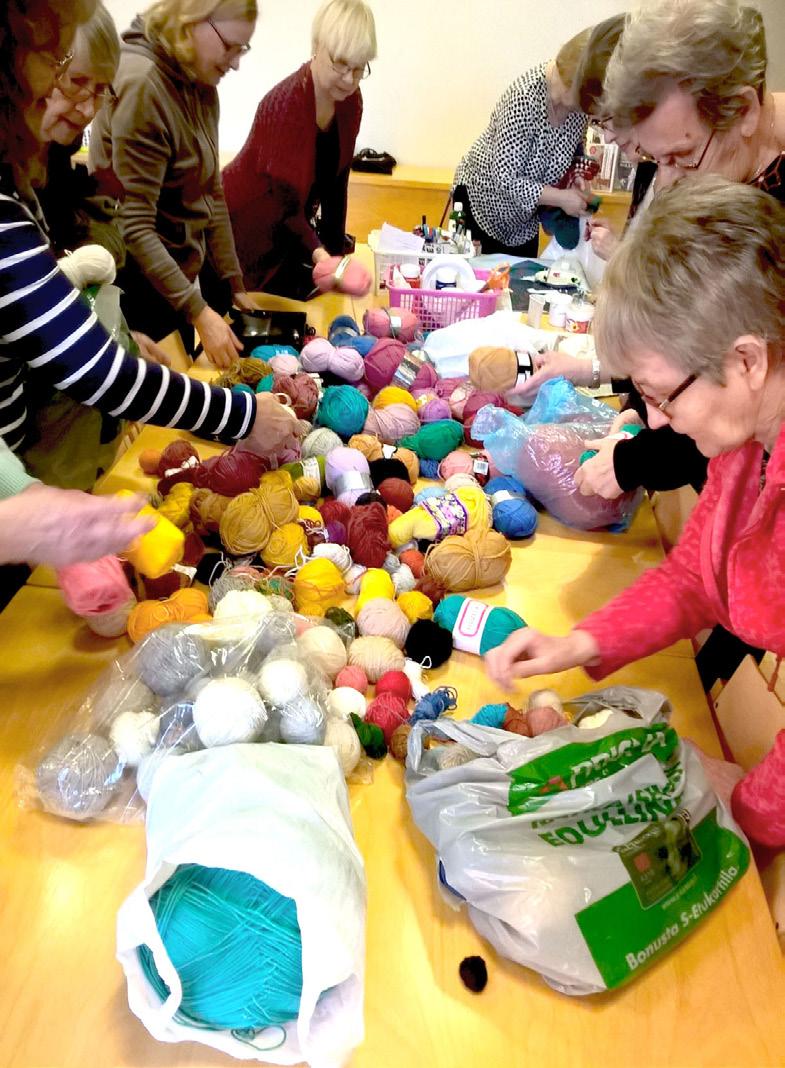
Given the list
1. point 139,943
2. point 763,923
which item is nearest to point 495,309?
point 763,923

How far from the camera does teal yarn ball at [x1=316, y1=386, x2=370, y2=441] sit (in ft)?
5.10

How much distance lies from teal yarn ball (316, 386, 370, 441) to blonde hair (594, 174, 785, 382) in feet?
2.69

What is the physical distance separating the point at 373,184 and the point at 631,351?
3.54 m

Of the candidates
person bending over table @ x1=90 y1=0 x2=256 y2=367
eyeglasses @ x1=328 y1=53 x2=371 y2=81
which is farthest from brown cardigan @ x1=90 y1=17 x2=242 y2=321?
eyeglasses @ x1=328 y1=53 x2=371 y2=81

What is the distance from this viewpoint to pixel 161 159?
5.63 feet

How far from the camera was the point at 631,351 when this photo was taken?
2.69 feet

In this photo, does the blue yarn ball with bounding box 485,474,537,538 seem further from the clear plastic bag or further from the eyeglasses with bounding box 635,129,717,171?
the eyeglasses with bounding box 635,129,717,171

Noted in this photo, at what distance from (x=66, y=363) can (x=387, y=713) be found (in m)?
0.68

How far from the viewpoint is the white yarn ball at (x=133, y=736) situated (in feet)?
2.90

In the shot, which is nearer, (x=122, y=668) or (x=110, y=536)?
(x=110, y=536)

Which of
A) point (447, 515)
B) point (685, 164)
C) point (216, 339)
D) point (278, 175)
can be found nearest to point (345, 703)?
point (447, 515)

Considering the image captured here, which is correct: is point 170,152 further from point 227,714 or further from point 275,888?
point 275,888

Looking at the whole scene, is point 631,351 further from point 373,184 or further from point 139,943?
point 373,184

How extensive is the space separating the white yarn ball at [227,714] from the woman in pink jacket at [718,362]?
31 cm
